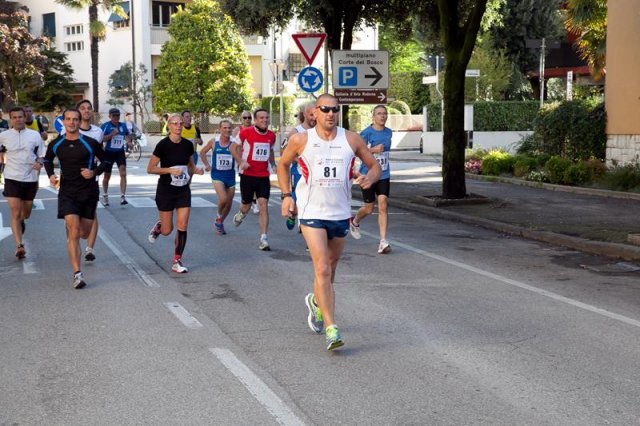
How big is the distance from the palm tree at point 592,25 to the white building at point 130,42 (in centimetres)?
2797

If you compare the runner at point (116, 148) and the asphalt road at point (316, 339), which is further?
the runner at point (116, 148)

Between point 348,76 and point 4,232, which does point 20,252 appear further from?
point 348,76

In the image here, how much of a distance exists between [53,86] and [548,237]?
48993 mm

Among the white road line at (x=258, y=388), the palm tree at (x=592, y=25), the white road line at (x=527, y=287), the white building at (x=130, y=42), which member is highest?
the white building at (x=130, y=42)

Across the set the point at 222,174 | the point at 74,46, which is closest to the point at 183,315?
the point at 222,174

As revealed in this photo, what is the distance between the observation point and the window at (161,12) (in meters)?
58.6

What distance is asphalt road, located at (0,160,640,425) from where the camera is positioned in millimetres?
6004

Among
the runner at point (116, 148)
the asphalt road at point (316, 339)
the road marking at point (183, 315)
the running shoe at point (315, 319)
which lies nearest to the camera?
the asphalt road at point (316, 339)

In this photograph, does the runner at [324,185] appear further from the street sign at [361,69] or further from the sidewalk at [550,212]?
the street sign at [361,69]

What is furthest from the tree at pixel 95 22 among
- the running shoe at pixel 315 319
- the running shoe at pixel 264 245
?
the running shoe at pixel 315 319

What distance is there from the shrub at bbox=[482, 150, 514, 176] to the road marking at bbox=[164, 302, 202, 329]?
1826cm

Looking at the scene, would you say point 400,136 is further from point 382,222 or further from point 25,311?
point 25,311

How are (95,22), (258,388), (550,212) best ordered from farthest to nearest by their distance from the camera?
1. (95,22)
2. (550,212)
3. (258,388)

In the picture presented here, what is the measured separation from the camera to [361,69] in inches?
880
